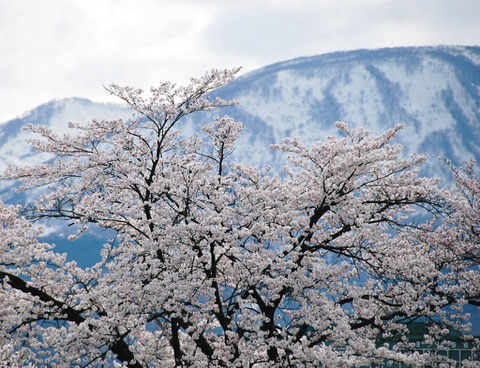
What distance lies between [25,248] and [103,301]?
6.80 ft

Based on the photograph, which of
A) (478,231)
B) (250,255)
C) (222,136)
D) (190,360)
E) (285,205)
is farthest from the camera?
(478,231)

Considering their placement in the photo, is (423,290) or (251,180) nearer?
(423,290)

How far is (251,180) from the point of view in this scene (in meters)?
12.8

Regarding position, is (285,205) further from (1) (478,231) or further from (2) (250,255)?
(1) (478,231)

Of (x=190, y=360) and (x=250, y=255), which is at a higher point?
(x=250, y=255)

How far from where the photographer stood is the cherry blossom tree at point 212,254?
9852 millimetres

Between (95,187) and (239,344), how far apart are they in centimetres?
513

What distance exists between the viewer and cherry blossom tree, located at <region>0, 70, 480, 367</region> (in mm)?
9852

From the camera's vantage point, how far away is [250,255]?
9961 mm

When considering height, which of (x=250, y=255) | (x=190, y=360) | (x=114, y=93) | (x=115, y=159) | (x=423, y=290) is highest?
(x=114, y=93)

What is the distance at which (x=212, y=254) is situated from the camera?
32.0 ft

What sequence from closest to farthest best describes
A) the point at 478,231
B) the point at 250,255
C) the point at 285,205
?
1. the point at 250,255
2. the point at 285,205
3. the point at 478,231

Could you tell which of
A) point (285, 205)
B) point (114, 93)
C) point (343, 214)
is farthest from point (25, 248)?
point (343, 214)

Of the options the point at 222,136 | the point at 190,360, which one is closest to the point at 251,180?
the point at 222,136
